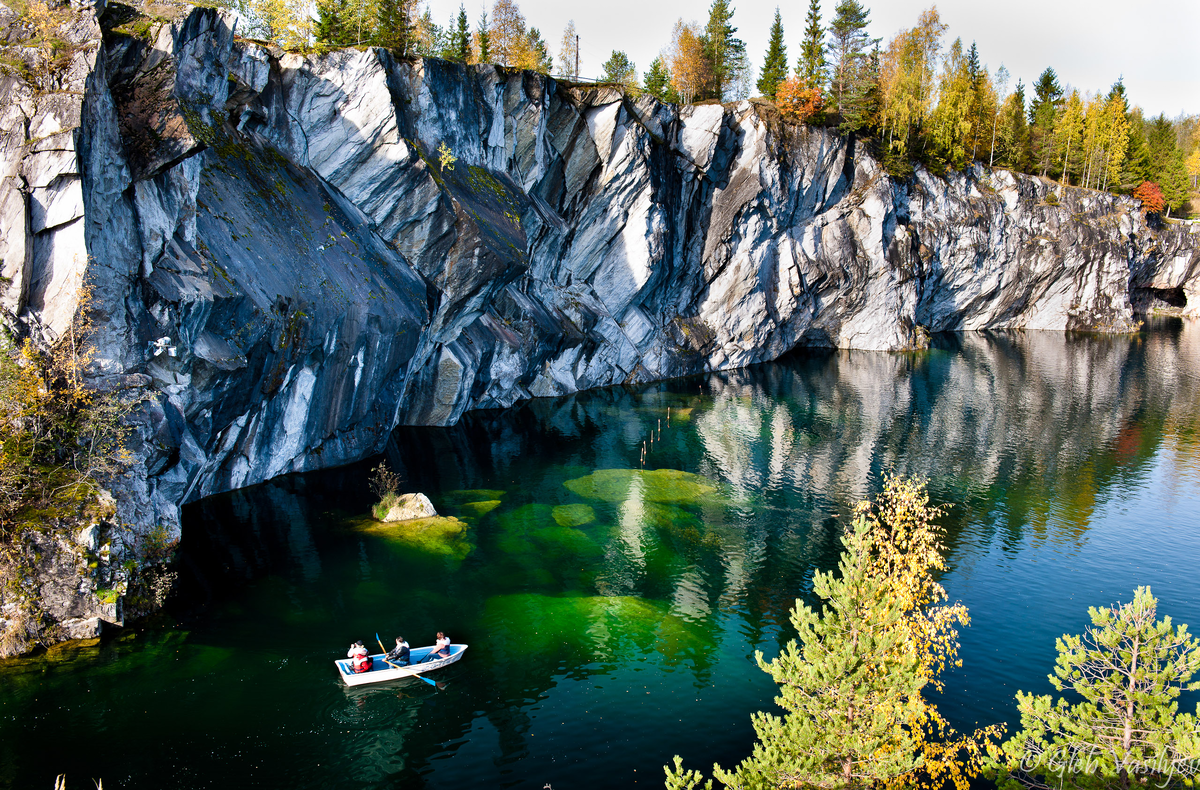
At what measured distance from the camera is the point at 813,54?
81.2 m

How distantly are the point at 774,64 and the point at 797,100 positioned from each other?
22.0 ft

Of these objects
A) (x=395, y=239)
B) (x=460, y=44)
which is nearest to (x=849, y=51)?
(x=460, y=44)

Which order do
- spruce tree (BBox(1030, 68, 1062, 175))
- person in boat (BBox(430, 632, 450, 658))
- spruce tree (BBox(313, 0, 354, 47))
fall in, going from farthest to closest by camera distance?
1. spruce tree (BBox(1030, 68, 1062, 175))
2. spruce tree (BBox(313, 0, 354, 47))
3. person in boat (BBox(430, 632, 450, 658))

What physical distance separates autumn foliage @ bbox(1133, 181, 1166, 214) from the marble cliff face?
27962mm

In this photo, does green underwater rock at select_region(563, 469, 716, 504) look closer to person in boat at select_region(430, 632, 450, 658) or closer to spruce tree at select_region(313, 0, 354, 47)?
person in boat at select_region(430, 632, 450, 658)

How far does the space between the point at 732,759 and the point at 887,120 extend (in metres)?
87.7

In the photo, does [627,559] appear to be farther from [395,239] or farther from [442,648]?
[395,239]

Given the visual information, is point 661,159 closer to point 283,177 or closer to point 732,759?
point 283,177

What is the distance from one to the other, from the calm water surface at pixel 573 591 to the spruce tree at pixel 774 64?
45.3m

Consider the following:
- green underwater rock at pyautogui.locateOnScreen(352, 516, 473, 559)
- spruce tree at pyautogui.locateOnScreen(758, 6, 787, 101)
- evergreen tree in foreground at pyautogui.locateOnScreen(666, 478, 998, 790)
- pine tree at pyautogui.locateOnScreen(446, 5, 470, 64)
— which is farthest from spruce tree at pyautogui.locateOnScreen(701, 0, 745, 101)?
evergreen tree in foreground at pyautogui.locateOnScreen(666, 478, 998, 790)

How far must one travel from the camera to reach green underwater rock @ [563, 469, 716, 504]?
38500 mm

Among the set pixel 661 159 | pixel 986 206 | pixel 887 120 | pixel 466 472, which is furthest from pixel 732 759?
pixel 986 206

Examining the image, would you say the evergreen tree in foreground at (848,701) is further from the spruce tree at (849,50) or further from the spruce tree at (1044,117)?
the spruce tree at (1044,117)

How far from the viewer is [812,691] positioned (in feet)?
46.9
